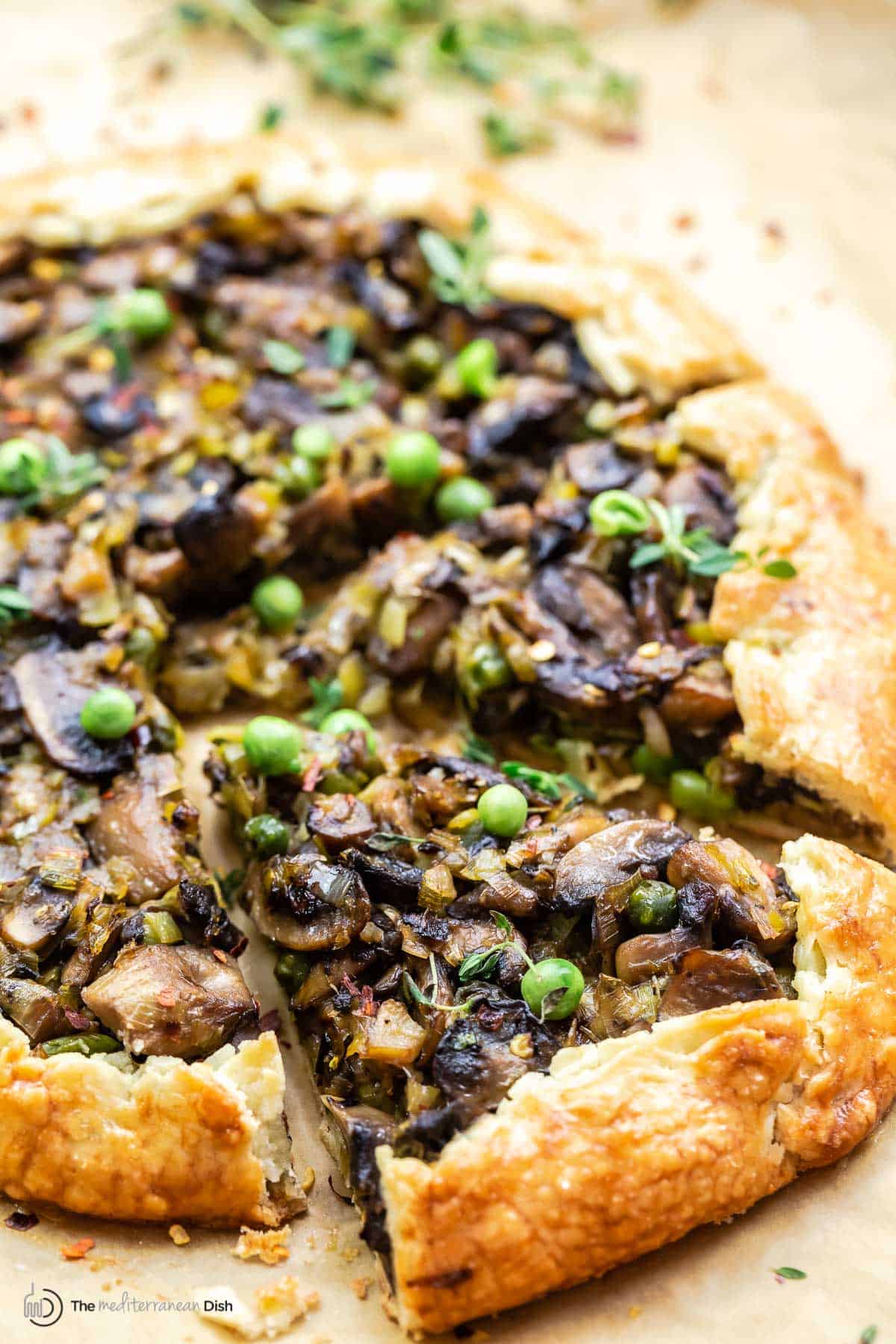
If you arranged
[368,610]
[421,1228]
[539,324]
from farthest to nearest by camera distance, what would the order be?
[539,324] < [368,610] < [421,1228]

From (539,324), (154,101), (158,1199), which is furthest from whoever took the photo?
(154,101)

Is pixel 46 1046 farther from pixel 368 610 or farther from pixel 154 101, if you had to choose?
pixel 154 101

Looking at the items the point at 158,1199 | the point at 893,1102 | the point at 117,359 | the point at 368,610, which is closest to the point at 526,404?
the point at 368,610

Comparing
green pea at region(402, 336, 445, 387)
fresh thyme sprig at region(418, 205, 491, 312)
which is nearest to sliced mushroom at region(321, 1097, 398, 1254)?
green pea at region(402, 336, 445, 387)

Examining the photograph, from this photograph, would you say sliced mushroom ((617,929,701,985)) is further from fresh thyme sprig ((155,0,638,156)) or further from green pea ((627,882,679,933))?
fresh thyme sprig ((155,0,638,156))

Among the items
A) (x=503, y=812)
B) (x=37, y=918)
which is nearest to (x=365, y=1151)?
(x=503, y=812)

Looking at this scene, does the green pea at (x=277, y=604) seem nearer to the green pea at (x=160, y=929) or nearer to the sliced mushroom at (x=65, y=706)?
the sliced mushroom at (x=65, y=706)

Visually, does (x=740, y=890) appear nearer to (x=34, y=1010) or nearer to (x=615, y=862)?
(x=615, y=862)
